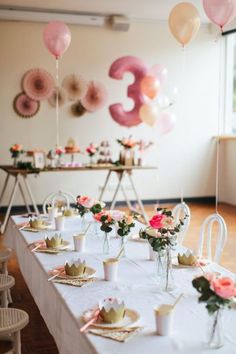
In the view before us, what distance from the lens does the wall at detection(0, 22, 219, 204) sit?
23.0 ft

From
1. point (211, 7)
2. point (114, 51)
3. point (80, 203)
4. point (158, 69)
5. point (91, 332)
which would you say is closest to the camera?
point (91, 332)

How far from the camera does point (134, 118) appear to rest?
711cm

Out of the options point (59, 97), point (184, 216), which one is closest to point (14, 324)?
point (184, 216)

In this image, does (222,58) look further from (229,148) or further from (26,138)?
(26,138)

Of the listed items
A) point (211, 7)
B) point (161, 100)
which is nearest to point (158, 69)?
point (161, 100)

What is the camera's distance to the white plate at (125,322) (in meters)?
1.75

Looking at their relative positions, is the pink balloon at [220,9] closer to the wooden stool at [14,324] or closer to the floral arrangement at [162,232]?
the floral arrangement at [162,232]

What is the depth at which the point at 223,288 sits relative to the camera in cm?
151

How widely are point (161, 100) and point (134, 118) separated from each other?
492 mm

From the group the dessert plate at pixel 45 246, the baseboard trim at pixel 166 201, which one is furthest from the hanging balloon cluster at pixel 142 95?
the dessert plate at pixel 45 246

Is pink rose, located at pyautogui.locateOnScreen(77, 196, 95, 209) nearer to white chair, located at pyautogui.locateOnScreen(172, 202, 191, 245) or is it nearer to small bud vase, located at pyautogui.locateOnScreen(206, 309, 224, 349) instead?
white chair, located at pyautogui.locateOnScreen(172, 202, 191, 245)

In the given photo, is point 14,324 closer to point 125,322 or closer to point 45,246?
point 45,246

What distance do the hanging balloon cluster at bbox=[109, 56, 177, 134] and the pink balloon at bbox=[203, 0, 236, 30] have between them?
260cm

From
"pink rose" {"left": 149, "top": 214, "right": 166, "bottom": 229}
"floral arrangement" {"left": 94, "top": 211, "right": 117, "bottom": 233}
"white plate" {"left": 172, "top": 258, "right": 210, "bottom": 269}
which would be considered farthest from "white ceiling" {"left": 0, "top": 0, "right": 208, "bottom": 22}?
"pink rose" {"left": 149, "top": 214, "right": 166, "bottom": 229}
